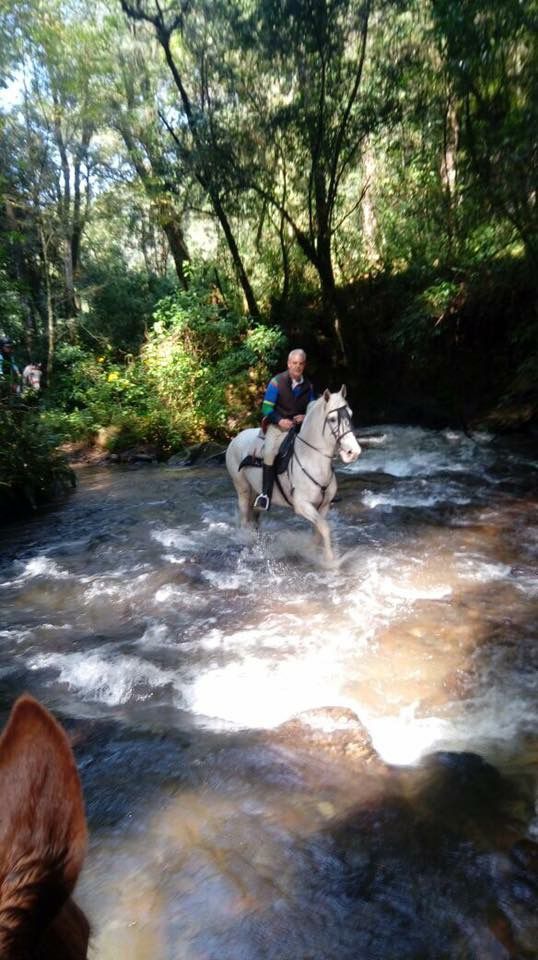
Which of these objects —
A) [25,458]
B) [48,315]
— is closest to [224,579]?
[25,458]

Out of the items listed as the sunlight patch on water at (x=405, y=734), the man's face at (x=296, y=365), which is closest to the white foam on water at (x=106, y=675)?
the sunlight patch on water at (x=405, y=734)

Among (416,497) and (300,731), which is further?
(416,497)

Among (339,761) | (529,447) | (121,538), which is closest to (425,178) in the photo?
(529,447)

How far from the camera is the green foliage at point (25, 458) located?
9172 millimetres

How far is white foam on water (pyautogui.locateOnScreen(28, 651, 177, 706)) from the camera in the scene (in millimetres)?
4004

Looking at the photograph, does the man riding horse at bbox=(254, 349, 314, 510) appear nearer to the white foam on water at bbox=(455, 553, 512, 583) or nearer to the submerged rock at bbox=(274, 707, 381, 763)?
the white foam on water at bbox=(455, 553, 512, 583)

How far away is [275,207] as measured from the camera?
16.1 meters

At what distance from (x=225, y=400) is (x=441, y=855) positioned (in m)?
13.5

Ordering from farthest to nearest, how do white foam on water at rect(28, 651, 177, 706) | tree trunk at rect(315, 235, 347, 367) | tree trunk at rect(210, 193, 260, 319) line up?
tree trunk at rect(210, 193, 260, 319) < tree trunk at rect(315, 235, 347, 367) < white foam on water at rect(28, 651, 177, 706)

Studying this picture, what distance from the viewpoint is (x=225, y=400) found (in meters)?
15.1

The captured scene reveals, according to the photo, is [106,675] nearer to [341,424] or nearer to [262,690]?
[262,690]

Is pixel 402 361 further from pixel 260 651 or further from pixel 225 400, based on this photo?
pixel 260 651

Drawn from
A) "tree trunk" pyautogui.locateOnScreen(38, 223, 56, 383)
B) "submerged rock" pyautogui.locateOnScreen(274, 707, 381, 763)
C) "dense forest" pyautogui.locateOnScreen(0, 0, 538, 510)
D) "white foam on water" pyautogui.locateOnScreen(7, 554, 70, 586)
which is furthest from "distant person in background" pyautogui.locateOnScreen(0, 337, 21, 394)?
"submerged rock" pyautogui.locateOnScreen(274, 707, 381, 763)

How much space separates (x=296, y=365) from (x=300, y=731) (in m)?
4.09
